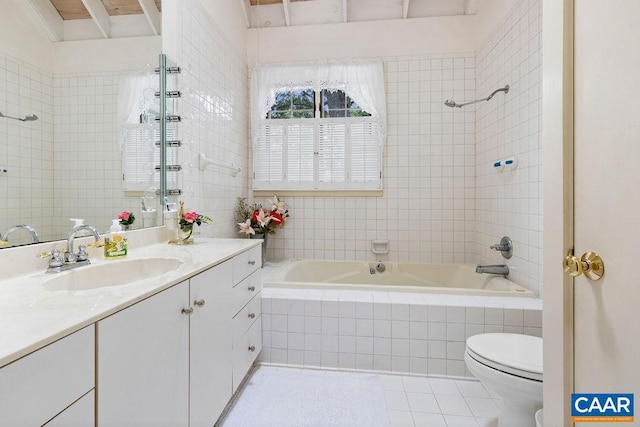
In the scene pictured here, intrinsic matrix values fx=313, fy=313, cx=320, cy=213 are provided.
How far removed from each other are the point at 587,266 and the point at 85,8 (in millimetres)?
2019

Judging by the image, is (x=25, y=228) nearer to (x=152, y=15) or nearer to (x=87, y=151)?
(x=87, y=151)

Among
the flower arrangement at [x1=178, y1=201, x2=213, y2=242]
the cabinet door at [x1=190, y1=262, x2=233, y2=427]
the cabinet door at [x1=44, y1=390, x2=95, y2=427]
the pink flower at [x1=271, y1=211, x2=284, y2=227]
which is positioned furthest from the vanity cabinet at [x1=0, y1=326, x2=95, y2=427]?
the pink flower at [x1=271, y1=211, x2=284, y2=227]

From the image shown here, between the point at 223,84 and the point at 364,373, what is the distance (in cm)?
242

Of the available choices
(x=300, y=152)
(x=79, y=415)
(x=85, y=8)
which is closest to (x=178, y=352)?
(x=79, y=415)

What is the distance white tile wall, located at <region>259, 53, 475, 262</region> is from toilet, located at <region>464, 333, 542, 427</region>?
5.10 feet

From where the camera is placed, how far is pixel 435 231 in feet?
9.73

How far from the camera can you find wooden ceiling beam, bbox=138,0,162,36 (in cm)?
173

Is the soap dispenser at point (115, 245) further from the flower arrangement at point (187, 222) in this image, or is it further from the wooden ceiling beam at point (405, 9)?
the wooden ceiling beam at point (405, 9)

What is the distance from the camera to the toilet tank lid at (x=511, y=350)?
1254mm

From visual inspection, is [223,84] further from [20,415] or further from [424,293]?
[20,415]


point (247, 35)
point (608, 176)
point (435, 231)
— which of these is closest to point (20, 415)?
point (608, 176)

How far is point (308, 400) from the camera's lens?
1674 millimetres

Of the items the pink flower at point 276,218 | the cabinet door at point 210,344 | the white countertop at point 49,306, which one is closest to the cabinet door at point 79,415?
the white countertop at point 49,306

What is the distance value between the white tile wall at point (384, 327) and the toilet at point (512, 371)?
39cm
